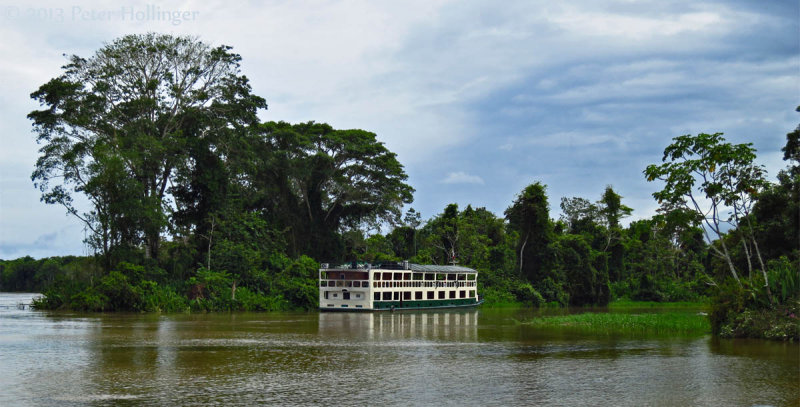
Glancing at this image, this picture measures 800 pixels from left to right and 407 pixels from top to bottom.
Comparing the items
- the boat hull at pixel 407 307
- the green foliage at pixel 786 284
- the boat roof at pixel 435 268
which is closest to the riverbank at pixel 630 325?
the green foliage at pixel 786 284

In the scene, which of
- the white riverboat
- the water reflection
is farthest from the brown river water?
the white riverboat

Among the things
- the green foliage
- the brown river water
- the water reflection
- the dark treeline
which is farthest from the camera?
the dark treeline

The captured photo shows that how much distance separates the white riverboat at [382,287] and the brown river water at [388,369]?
24209 mm

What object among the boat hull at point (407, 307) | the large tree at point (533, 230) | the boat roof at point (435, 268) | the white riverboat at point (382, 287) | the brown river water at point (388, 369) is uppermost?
the large tree at point (533, 230)

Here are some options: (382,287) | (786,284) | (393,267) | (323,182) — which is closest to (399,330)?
(786,284)

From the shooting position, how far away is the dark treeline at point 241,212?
56.8 m

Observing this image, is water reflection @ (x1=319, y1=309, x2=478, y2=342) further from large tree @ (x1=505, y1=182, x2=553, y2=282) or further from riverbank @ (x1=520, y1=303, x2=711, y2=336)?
large tree @ (x1=505, y1=182, x2=553, y2=282)

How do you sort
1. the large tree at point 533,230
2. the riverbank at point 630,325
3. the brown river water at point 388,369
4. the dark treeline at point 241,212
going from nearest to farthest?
the brown river water at point 388,369 → the riverbank at point 630,325 → the dark treeline at point 241,212 → the large tree at point 533,230

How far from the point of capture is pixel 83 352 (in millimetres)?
25922

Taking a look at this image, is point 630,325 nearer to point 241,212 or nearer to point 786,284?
point 786,284

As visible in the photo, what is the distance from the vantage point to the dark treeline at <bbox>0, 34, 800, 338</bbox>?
186 ft

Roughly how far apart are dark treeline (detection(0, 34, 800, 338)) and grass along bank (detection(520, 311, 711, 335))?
468 centimetres

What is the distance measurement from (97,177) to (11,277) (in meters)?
91.2

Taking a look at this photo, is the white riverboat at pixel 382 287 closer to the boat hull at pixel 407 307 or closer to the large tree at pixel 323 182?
the boat hull at pixel 407 307
